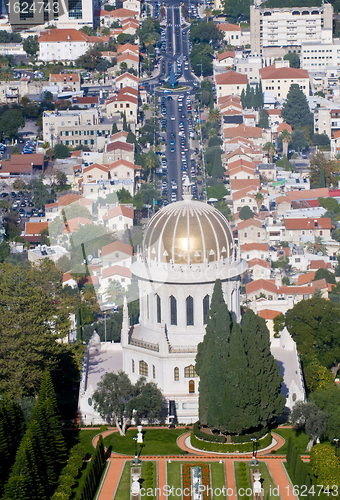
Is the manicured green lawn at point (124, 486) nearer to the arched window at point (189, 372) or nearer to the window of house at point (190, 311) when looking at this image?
the arched window at point (189, 372)

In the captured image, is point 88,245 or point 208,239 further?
point 88,245

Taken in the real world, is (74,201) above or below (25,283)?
above

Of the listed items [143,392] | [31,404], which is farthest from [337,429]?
[31,404]

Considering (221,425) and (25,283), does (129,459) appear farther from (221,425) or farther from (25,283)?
(25,283)

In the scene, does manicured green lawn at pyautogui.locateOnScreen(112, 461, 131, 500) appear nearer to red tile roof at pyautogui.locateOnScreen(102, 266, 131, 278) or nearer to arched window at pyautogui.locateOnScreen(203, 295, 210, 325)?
arched window at pyautogui.locateOnScreen(203, 295, 210, 325)

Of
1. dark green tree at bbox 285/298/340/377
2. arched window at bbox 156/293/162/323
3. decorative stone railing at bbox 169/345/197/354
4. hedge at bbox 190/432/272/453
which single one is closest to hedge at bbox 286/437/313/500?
hedge at bbox 190/432/272/453

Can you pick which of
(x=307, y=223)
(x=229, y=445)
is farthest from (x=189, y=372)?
(x=307, y=223)

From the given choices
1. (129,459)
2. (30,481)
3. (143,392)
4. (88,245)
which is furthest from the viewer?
(88,245)
